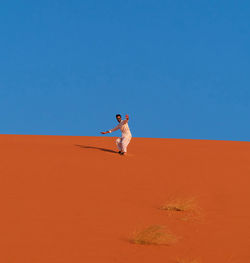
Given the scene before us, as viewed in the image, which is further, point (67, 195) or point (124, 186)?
point (124, 186)

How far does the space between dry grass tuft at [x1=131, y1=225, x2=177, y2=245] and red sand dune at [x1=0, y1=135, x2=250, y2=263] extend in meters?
0.10

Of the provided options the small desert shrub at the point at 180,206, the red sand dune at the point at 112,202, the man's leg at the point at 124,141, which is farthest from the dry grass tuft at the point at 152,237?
the man's leg at the point at 124,141

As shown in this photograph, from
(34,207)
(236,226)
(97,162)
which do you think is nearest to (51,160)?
(97,162)

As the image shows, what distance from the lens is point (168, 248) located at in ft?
22.6

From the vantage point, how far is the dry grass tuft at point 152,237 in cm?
696

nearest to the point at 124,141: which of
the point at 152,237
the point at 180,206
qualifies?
the point at 180,206

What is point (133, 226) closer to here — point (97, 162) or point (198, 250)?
point (198, 250)

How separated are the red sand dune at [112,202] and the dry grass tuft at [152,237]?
10cm

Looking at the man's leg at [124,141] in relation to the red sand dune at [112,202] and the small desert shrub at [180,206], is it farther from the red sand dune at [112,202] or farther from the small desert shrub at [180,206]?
the small desert shrub at [180,206]

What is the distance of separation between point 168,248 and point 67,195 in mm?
4351

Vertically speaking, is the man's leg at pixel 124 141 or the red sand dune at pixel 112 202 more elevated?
the man's leg at pixel 124 141

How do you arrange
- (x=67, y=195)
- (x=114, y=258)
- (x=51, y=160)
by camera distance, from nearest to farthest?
(x=114, y=258) → (x=67, y=195) → (x=51, y=160)

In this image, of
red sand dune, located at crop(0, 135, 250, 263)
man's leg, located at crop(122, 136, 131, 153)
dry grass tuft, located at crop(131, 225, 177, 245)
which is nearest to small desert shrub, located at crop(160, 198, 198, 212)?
red sand dune, located at crop(0, 135, 250, 263)

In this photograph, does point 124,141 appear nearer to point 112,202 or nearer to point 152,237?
point 112,202
